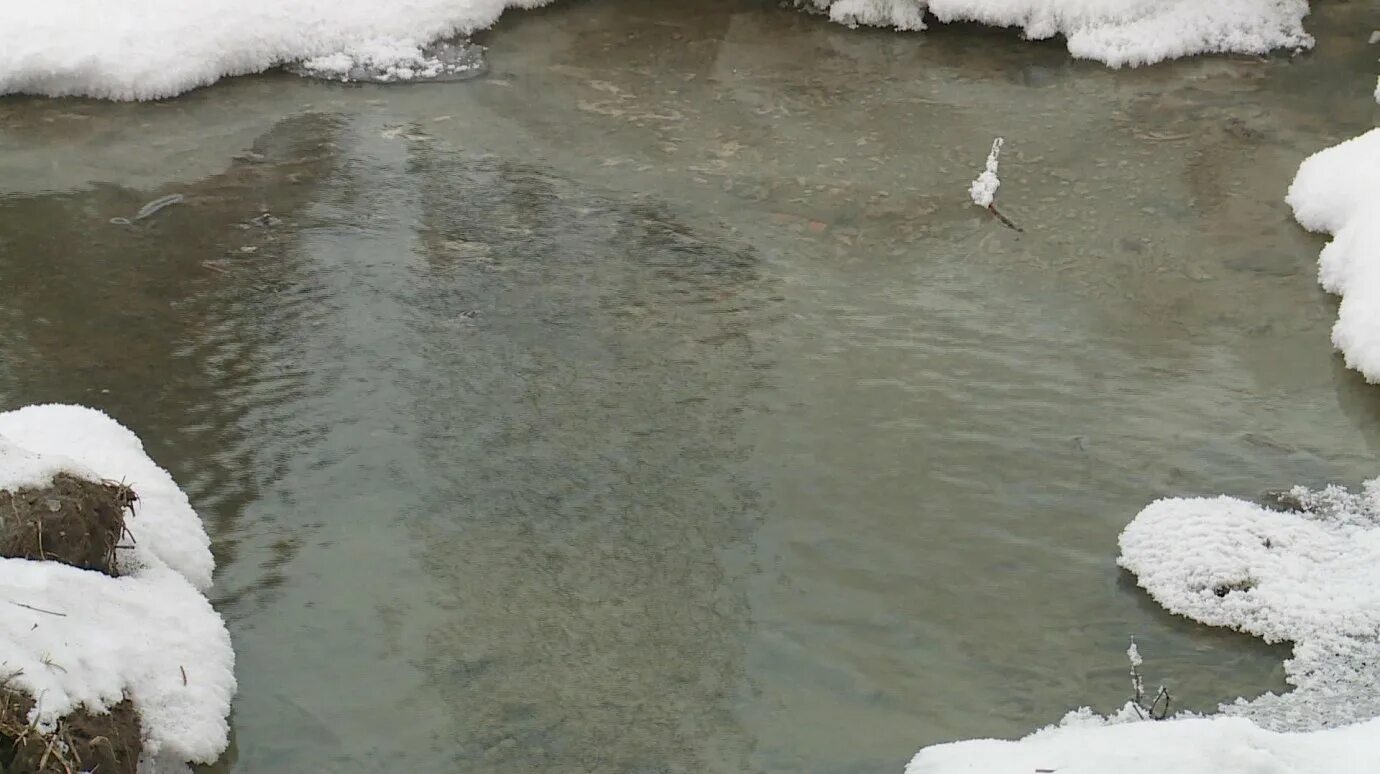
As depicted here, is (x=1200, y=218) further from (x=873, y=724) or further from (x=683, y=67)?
(x=873, y=724)

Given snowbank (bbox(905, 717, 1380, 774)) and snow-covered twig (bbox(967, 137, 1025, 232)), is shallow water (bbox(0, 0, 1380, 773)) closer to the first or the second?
snow-covered twig (bbox(967, 137, 1025, 232))

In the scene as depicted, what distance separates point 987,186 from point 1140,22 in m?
3.02

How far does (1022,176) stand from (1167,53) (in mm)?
2387

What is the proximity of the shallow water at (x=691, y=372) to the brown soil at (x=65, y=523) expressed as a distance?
1.64 ft

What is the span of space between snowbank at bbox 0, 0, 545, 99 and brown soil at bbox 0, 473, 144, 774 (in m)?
5.03

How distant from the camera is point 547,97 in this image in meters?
9.02

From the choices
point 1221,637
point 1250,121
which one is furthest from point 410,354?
point 1250,121

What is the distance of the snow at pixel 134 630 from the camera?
396 cm

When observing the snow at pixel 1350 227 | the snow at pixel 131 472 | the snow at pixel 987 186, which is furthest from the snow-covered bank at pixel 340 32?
the snow at pixel 131 472

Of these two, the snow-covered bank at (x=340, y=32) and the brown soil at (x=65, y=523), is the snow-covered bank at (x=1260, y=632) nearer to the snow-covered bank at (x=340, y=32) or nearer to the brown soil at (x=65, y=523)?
the brown soil at (x=65, y=523)

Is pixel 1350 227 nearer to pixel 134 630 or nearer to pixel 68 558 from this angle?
pixel 134 630

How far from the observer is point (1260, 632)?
4.71 metres

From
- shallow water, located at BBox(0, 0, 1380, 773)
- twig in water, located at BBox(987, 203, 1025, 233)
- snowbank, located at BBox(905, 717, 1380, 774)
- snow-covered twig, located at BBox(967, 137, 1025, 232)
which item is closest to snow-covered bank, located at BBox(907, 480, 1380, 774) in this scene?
snowbank, located at BBox(905, 717, 1380, 774)

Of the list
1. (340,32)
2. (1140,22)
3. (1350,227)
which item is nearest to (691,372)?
(1350,227)
